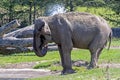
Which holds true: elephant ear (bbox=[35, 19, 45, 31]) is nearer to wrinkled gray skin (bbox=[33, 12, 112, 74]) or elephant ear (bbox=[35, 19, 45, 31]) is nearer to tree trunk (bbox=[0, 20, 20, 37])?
wrinkled gray skin (bbox=[33, 12, 112, 74])

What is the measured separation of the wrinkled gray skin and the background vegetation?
1997cm

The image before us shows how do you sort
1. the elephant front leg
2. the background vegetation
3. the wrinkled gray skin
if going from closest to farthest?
the wrinkled gray skin, the elephant front leg, the background vegetation

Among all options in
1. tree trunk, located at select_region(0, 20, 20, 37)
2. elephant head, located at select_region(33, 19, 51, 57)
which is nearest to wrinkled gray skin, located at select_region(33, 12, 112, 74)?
elephant head, located at select_region(33, 19, 51, 57)

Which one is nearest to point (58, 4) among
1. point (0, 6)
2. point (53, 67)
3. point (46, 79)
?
point (0, 6)

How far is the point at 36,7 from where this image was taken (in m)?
38.6

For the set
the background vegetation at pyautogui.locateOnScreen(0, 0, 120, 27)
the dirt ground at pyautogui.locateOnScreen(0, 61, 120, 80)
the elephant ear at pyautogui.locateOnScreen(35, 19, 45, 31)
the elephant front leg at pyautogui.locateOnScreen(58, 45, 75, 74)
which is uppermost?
the elephant ear at pyautogui.locateOnScreen(35, 19, 45, 31)

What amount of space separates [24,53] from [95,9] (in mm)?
15472

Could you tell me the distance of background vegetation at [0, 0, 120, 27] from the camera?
3709cm

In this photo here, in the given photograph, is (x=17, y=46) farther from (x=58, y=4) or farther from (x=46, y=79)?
(x=58, y=4)

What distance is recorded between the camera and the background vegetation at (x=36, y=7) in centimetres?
3709

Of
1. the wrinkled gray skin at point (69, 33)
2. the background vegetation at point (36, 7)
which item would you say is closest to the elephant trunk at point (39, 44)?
the wrinkled gray skin at point (69, 33)

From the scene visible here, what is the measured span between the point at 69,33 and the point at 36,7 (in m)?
22.5

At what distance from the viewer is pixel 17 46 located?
24875 mm

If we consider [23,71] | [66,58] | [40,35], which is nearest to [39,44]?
[40,35]
